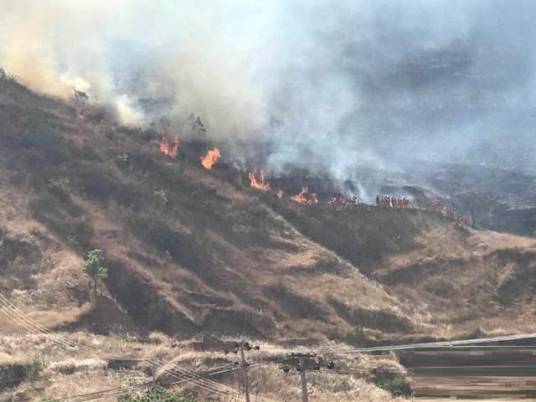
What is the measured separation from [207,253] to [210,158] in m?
22.6

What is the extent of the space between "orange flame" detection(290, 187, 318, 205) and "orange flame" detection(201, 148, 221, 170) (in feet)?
40.7

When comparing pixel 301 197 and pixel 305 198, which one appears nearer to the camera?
pixel 301 197

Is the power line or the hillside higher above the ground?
the hillside

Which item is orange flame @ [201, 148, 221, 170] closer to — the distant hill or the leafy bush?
the distant hill

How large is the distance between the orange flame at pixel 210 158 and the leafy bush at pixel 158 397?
44.0 metres

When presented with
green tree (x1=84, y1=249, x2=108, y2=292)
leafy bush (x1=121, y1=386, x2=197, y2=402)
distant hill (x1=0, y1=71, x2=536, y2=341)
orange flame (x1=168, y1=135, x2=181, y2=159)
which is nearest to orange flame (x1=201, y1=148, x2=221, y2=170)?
distant hill (x1=0, y1=71, x2=536, y2=341)

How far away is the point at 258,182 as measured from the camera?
90.1m

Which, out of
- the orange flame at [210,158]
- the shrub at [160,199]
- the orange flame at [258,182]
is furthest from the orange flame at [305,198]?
the shrub at [160,199]

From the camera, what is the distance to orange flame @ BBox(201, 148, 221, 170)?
291 ft

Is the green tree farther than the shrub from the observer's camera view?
No

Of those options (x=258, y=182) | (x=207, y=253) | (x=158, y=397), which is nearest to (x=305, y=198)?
(x=258, y=182)

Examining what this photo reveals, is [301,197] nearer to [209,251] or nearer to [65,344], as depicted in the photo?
[209,251]

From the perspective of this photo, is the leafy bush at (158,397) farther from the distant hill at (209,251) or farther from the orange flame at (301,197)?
the orange flame at (301,197)

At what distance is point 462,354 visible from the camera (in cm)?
5672
